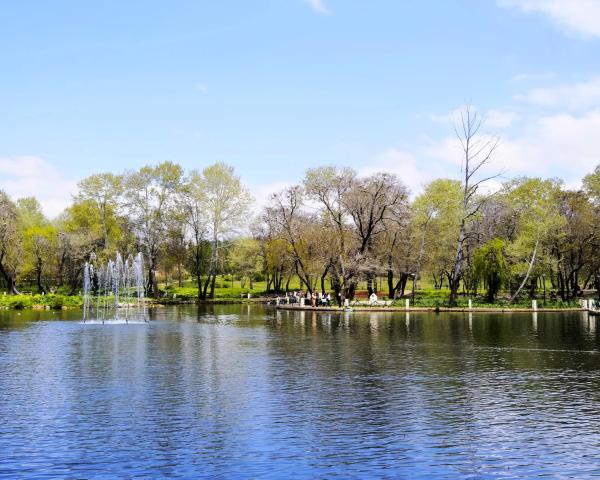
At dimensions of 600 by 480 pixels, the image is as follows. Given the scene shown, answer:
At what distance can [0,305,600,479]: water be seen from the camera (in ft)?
47.7

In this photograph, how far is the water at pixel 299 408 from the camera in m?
14.5

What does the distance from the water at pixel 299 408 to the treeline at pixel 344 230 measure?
37.7m

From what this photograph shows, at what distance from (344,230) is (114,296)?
34247mm

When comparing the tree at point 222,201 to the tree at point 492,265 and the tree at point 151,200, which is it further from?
the tree at point 492,265

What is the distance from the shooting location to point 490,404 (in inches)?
802

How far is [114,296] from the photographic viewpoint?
89.6 meters

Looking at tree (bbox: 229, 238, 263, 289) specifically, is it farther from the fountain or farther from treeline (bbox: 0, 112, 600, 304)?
the fountain

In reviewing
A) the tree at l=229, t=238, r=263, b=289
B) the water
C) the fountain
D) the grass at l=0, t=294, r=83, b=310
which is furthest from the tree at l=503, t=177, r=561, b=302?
the grass at l=0, t=294, r=83, b=310

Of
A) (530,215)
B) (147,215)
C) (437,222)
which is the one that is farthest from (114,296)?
(530,215)

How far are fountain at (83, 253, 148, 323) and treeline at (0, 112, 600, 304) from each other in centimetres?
252

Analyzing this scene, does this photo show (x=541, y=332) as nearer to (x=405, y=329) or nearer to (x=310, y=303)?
(x=405, y=329)

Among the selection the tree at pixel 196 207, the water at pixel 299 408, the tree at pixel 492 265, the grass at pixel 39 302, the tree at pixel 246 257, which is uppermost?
the tree at pixel 196 207

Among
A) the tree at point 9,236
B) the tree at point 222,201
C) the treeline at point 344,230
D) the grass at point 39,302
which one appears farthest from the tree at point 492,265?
the tree at point 9,236

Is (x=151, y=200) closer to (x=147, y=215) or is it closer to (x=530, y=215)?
(x=147, y=215)
